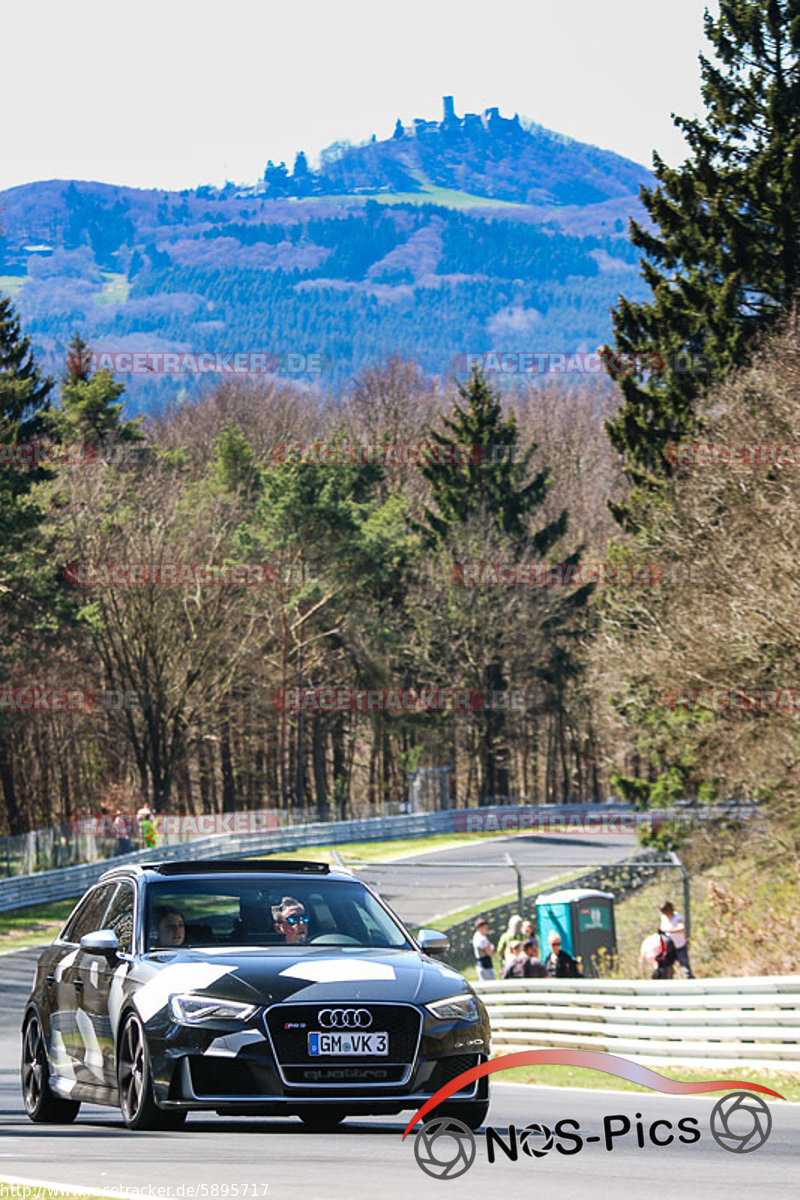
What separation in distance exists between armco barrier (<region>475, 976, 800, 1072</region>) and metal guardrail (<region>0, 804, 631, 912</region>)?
67.1 feet

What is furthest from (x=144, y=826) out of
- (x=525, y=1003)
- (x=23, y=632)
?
(x=525, y=1003)

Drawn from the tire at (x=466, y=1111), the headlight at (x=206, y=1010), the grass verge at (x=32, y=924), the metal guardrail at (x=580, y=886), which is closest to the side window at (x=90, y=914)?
the headlight at (x=206, y=1010)

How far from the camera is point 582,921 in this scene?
28781 millimetres

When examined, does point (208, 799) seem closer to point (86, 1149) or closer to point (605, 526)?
point (605, 526)

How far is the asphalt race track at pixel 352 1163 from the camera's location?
7992mm

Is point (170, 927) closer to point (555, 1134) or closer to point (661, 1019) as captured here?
point (555, 1134)

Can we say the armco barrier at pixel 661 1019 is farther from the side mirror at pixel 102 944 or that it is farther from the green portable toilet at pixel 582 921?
the green portable toilet at pixel 582 921

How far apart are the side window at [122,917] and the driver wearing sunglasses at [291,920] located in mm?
835

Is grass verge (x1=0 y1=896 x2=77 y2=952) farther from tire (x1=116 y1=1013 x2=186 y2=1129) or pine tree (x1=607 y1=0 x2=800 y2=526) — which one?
tire (x1=116 y1=1013 x2=186 y2=1129)

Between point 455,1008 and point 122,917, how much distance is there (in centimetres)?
230

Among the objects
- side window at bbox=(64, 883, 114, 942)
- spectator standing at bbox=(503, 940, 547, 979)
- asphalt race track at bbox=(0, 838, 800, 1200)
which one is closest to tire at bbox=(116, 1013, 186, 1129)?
asphalt race track at bbox=(0, 838, 800, 1200)

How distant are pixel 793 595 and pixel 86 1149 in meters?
22.8

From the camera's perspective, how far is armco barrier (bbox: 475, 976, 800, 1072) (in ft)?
50.7

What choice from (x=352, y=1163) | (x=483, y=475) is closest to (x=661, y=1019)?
(x=352, y=1163)
